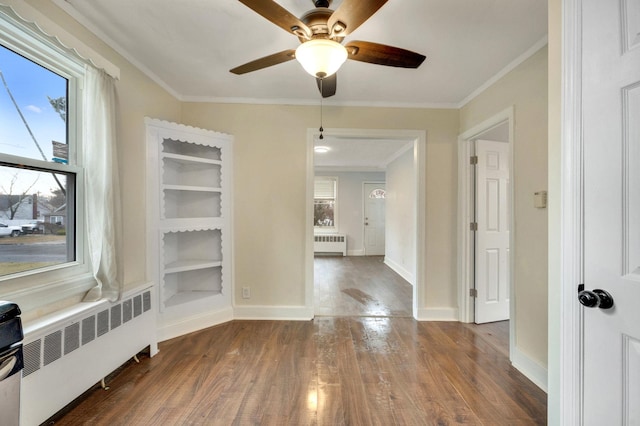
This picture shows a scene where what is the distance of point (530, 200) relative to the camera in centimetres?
201

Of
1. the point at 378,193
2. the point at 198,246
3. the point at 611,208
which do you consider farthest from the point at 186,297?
the point at 378,193

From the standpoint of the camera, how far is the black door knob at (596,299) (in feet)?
3.10

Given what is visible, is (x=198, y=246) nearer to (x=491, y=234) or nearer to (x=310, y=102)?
(x=310, y=102)

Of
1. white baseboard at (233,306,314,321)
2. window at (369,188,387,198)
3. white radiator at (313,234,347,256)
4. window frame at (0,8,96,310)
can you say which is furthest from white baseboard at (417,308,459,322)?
window at (369,188,387,198)

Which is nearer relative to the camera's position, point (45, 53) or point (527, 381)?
point (45, 53)

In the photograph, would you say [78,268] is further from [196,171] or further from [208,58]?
[208,58]

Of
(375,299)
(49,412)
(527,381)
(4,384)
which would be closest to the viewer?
(4,384)

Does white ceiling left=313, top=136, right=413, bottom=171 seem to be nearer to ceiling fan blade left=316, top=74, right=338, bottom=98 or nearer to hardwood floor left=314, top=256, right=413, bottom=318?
ceiling fan blade left=316, top=74, right=338, bottom=98

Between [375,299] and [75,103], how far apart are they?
12.2ft

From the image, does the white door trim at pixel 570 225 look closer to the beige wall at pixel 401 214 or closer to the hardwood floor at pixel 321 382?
the hardwood floor at pixel 321 382

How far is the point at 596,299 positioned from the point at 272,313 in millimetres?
2653

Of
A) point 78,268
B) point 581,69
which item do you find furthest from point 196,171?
point 581,69

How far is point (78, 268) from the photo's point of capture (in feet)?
5.87

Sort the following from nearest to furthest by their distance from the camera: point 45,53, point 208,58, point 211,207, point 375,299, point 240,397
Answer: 1. point 45,53
2. point 240,397
3. point 208,58
4. point 211,207
5. point 375,299
